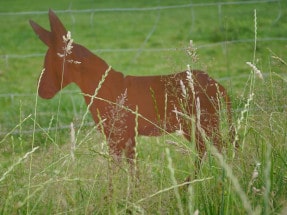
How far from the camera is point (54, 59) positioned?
90.7 inches

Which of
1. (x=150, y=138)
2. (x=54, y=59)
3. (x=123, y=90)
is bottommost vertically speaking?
(x=150, y=138)

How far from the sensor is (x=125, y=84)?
2223 millimetres

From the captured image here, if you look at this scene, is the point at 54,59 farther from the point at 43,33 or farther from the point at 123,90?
the point at 123,90

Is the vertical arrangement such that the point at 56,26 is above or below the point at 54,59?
above

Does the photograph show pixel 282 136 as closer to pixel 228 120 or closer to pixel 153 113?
pixel 228 120

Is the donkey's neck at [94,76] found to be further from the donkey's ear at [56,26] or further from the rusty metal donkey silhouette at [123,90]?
the donkey's ear at [56,26]

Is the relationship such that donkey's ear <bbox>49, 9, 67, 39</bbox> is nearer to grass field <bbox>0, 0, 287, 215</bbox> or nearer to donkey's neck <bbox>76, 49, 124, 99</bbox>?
donkey's neck <bbox>76, 49, 124, 99</bbox>

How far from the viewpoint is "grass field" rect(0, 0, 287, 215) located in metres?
1.52

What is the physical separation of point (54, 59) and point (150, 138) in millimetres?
644

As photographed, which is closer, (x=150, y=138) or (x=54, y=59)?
(x=54, y=59)

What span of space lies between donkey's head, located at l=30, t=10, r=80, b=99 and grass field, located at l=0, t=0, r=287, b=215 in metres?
0.15

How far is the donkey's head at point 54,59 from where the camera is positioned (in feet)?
7.40

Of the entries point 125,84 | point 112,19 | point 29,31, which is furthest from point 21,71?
point 125,84

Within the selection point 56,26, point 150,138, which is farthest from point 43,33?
point 150,138
